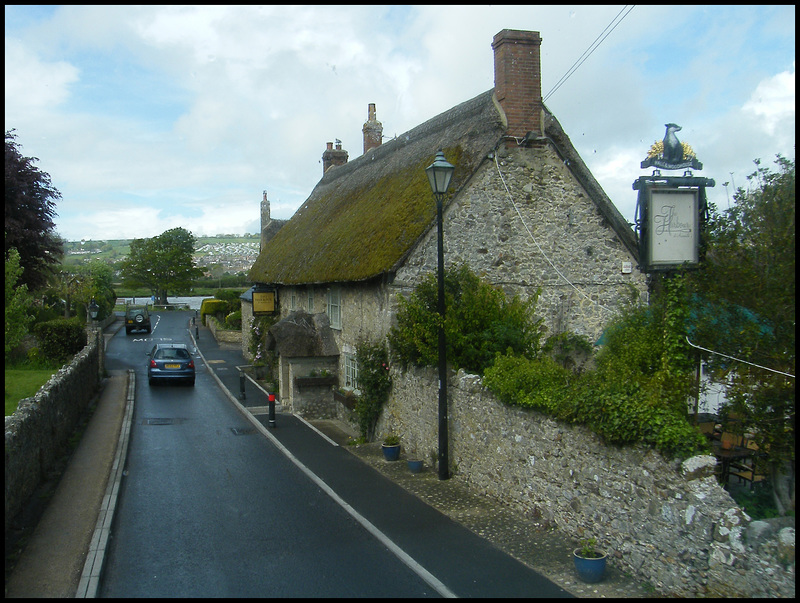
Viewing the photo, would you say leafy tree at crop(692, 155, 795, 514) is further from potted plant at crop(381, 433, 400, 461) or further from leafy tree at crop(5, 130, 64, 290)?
leafy tree at crop(5, 130, 64, 290)

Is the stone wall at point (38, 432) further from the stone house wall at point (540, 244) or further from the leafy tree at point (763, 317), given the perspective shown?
the leafy tree at point (763, 317)

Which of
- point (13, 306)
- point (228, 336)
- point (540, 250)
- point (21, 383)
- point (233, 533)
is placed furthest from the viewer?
point (228, 336)

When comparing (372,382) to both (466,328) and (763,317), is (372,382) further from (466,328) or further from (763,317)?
(763,317)

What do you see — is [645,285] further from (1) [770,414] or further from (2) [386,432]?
(1) [770,414]

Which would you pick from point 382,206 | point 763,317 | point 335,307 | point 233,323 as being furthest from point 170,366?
point 763,317

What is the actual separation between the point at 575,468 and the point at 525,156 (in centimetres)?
920

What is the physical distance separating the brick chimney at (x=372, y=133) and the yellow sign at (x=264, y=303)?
7.99 m

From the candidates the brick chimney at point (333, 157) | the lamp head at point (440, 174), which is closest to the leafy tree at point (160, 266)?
the brick chimney at point (333, 157)

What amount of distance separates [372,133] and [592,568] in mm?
23401

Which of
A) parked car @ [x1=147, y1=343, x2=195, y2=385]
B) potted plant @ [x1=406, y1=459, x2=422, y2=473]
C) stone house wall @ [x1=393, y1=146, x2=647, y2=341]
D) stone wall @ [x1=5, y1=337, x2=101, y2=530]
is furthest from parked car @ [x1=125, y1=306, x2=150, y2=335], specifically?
potted plant @ [x1=406, y1=459, x2=422, y2=473]

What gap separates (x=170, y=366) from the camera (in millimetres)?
26031

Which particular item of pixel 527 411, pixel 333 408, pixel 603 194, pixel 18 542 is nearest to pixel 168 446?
pixel 333 408

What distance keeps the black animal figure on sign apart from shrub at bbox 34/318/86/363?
25424 mm

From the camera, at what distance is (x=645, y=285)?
54.6 feet
